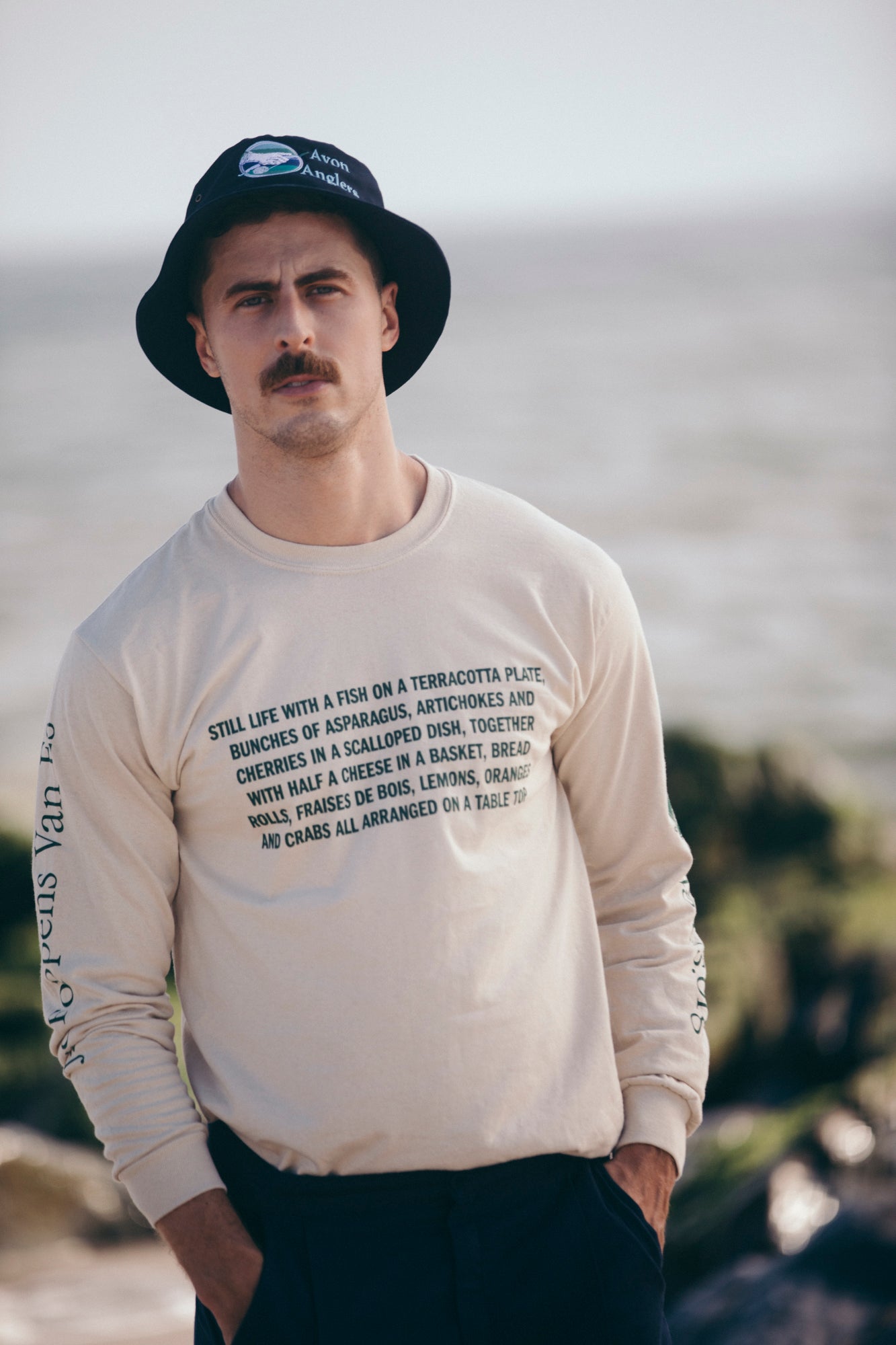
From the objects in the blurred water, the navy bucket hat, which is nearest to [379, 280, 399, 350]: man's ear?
the navy bucket hat

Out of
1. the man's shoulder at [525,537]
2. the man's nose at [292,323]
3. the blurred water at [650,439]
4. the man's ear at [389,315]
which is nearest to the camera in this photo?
the man's nose at [292,323]

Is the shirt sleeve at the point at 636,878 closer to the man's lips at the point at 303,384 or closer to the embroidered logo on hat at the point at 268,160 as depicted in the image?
the man's lips at the point at 303,384

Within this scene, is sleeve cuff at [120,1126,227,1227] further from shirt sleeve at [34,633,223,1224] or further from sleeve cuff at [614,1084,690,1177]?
sleeve cuff at [614,1084,690,1177]

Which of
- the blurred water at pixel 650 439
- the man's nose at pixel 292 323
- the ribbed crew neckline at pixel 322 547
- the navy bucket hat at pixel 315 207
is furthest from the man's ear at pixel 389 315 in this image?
the blurred water at pixel 650 439

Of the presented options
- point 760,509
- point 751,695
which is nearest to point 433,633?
point 751,695

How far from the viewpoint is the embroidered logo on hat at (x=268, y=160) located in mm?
1723

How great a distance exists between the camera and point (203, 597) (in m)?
1.71

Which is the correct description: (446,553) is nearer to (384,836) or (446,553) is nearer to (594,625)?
(594,625)

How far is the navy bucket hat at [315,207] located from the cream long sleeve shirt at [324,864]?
36cm

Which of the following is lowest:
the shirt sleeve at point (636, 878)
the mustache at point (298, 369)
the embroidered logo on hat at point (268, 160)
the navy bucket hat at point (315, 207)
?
the shirt sleeve at point (636, 878)

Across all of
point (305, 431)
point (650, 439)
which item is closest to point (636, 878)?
point (305, 431)

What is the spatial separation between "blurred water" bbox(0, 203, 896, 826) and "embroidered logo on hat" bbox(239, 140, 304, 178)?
1035 cm

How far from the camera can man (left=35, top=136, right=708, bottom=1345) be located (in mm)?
1622

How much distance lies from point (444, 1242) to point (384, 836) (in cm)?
49
